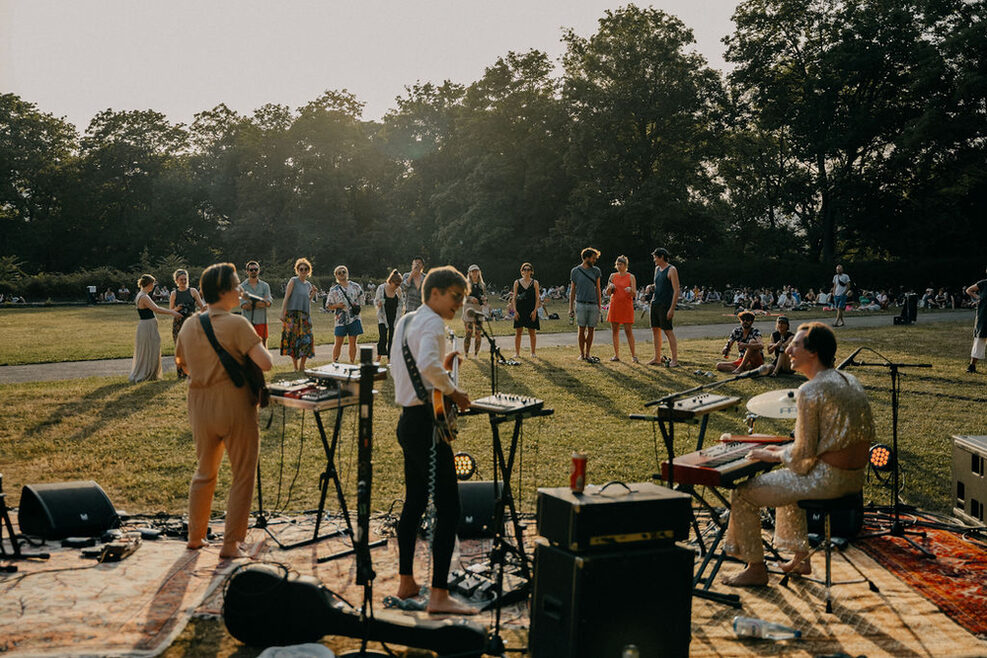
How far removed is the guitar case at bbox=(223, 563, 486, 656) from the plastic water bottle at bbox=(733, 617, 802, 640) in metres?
1.55

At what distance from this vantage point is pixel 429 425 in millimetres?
4680

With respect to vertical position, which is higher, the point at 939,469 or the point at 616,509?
the point at 616,509

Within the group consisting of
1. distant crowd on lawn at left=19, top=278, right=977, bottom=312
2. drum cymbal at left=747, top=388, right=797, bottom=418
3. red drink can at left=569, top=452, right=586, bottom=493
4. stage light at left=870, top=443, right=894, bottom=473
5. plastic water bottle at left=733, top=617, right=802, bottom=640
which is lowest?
plastic water bottle at left=733, top=617, right=802, bottom=640

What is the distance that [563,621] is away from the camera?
385 centimetres

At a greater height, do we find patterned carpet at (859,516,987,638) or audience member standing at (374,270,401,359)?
audience member standing at (374,270,401,359)

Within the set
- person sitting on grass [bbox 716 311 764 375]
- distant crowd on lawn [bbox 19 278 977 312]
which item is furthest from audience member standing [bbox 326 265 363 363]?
distant crowd on lawn [bbox 19 278 977 312]

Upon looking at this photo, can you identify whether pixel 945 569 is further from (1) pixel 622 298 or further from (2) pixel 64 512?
(1) pixel 622 298

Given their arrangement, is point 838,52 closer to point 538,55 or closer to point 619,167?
point 619,167

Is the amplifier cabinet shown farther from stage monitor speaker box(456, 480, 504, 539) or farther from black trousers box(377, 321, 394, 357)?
black trousers box(377, 321, 394, 357)

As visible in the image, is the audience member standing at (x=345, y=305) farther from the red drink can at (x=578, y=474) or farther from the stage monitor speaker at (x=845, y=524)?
the red drink can at (x=578, y=474)

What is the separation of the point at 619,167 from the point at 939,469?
43.7m

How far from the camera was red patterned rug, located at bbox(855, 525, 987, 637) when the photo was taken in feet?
16.2

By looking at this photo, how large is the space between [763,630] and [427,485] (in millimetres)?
2139

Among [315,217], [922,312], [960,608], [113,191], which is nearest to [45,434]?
[960,608]
